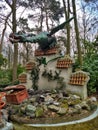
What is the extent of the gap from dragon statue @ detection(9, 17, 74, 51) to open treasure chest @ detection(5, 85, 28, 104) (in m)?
1.20

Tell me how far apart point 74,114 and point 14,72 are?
6706 millimetres

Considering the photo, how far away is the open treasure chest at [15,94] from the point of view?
5389 millimetres

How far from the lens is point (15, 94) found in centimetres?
539

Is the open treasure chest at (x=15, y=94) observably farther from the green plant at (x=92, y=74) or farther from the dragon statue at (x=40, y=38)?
the green plant at (x=92, y=74)

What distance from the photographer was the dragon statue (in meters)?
5.81

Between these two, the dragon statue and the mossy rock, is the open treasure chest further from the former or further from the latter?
the dragon statue

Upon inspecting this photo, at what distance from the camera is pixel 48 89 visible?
634 centimetres

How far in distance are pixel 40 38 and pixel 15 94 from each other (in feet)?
5.49

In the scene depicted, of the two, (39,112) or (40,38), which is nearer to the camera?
(39,112)

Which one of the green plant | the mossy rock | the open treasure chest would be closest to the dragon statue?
the open treasure chest

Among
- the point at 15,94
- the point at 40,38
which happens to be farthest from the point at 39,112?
the point at 40,38

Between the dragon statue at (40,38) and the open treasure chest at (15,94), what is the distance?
1199 mm

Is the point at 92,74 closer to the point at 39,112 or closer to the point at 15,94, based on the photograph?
the point at 15,94

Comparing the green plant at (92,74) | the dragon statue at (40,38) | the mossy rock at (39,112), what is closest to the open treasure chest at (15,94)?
the mossy rock at (39,112)
